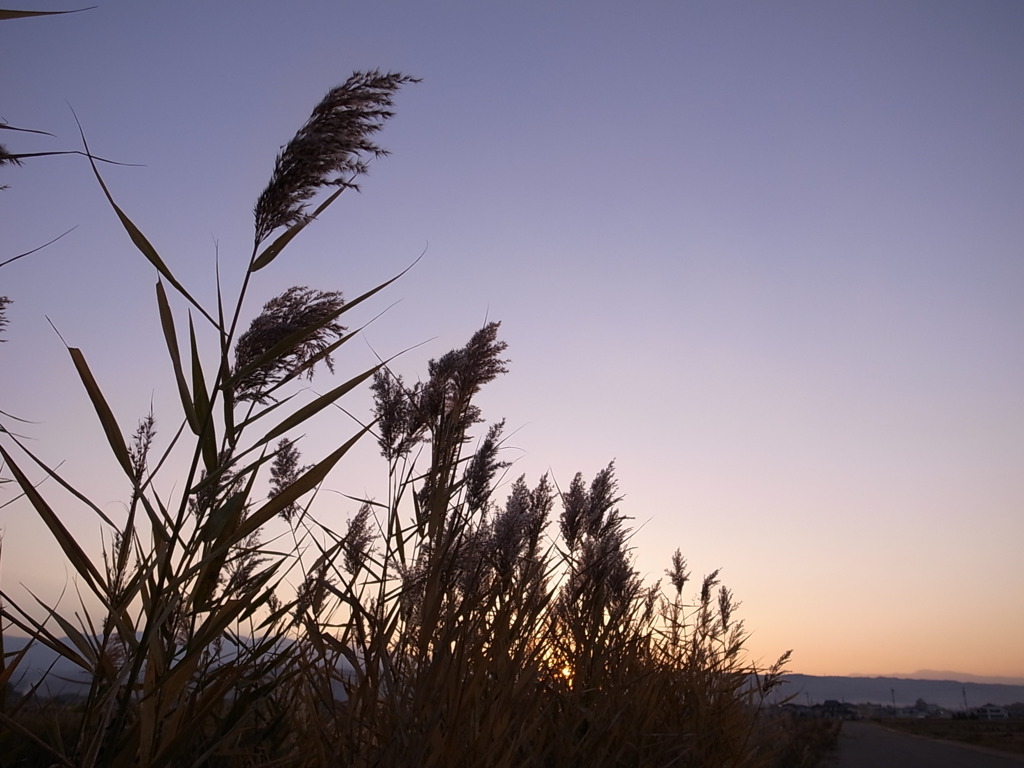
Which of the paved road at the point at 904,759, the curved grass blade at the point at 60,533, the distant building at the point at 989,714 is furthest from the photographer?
the distant building at the point at 989,714

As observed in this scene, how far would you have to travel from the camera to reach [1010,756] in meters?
22.6

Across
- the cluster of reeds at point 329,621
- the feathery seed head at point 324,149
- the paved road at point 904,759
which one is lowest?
the paved road at point 904,759

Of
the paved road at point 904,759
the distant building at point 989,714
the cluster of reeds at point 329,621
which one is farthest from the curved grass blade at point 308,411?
the distant building at point 989,714

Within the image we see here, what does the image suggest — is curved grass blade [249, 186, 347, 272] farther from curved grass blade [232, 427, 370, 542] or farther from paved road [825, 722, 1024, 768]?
paved road [825, 722, 1024, 768]

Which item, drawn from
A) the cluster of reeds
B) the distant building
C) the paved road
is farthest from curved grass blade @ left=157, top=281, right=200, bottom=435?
the distant building

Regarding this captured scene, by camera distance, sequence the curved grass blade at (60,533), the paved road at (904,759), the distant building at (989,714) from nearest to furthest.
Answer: the curved grass blade at (60,533), the paved road at (904,759), the distant building at (989,714)

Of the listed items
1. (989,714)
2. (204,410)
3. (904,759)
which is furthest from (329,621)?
(989,714)

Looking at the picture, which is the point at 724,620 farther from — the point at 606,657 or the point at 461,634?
the point at 461,634

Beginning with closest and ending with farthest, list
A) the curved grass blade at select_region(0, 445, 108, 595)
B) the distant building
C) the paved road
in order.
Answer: the curved grass blade at select_region(0, 445, 108, 595) < the paved road < the distant building

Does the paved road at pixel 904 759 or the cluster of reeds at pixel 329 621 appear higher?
the cluster of reeds at pixel 329 621

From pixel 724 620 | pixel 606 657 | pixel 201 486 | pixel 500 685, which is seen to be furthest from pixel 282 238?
pixel 724 620

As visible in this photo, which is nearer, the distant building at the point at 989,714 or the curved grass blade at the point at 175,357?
the curved grass blade at the point at 175,357

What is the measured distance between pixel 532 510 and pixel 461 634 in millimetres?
1265

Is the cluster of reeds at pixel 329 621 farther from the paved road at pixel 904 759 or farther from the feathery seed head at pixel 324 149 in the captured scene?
the paved road at pixel 904 759
